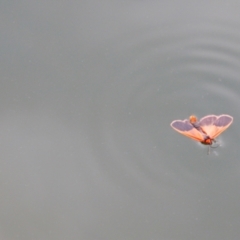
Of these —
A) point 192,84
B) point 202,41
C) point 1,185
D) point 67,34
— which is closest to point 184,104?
point 192,84

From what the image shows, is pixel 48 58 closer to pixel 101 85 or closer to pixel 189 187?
pixel 101 85

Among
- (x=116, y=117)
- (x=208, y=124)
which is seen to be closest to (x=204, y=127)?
(x=208, y=124)

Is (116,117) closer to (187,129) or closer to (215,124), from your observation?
(187,129)
